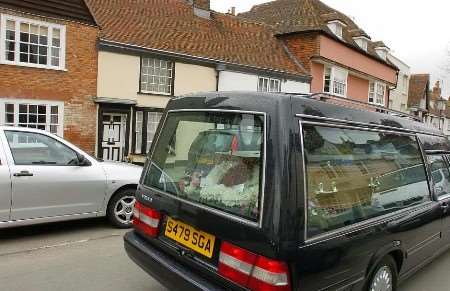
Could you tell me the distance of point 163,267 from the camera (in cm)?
335

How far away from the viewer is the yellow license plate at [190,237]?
3.10 m

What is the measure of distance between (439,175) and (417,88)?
142 feet

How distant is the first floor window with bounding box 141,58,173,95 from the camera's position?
1705cm

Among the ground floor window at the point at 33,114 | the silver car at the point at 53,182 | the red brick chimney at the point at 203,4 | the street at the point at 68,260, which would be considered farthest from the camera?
the red brick chimney at the point at 203,4

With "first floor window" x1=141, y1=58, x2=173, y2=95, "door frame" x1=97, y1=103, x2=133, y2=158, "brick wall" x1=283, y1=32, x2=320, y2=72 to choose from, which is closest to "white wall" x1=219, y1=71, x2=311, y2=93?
"first floor window" x1=141, y1=58, x2=173, y2=95

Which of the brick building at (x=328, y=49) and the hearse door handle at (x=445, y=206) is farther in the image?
the brick building at (x=328, y=49)

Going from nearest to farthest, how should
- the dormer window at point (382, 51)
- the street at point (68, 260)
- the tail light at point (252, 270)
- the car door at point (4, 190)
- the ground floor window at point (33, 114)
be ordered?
1. the tail light at point (252, 270)
2. the street at point (68, 260)
3. the car door at point (4, 190)
4. the ground floor window at point (33, 114)
5. the dormer window at point (382, 51)

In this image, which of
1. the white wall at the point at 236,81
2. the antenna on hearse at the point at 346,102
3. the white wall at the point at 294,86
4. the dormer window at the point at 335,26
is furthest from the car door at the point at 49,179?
the dormer window at the point at 335,26

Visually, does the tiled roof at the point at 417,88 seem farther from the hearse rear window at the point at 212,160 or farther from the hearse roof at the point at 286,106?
the hearse rear window at the point at 212,160

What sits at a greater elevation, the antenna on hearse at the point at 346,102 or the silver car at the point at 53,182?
the antenna on hearse at the point at 346,102

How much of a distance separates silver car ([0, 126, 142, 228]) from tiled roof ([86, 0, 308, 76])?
10765 mm

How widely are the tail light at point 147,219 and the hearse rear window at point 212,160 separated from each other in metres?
0.22

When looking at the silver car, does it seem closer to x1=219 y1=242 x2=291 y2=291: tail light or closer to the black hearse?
the black hearse

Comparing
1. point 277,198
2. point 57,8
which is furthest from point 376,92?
point 277,198
